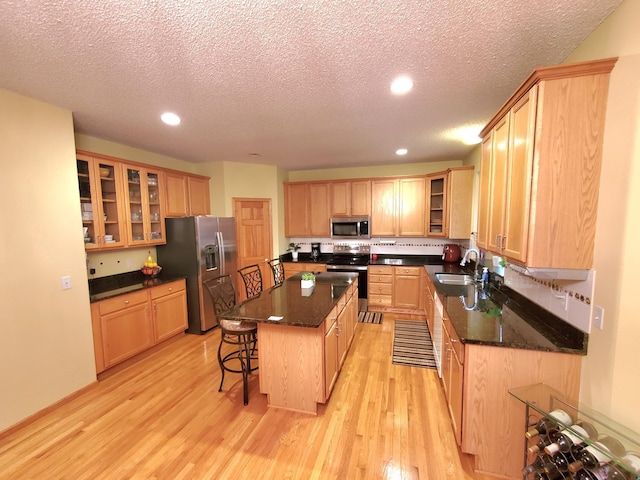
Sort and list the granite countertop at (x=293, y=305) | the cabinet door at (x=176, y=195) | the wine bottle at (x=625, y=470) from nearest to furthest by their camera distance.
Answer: the wine bottle at (x=625, y=470)
the granite countertop at (x=293, y=305)
the cabinet door at (x=176, y=195)

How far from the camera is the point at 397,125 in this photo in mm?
2799

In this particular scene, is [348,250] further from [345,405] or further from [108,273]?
[108,273]

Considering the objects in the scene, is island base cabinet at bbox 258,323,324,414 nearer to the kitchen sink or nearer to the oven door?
the kitchen sink

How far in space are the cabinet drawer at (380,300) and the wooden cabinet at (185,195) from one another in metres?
3.15

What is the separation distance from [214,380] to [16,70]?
2892mm

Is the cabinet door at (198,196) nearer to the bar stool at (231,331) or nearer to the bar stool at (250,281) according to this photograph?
the bar stool at (250,281)

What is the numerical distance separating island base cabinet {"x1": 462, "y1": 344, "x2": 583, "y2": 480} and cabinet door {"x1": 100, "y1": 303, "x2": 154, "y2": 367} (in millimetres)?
3354

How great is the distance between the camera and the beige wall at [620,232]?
1175mm

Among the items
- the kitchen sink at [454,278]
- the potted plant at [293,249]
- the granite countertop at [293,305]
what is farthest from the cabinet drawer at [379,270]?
the potted plant at [293,249]

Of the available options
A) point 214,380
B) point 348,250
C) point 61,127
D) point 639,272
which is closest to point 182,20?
point 61,127

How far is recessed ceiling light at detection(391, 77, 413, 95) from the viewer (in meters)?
1.87

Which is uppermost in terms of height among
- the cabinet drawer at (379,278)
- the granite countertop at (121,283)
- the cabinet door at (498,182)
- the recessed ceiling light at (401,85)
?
the recessed ceiling light at (401,85)

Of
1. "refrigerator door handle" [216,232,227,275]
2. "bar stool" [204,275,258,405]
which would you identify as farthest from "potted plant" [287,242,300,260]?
"bar stool" [204,275,258,405]

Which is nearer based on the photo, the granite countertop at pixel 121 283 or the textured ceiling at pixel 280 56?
the textured ceiling at pixel 280 56
